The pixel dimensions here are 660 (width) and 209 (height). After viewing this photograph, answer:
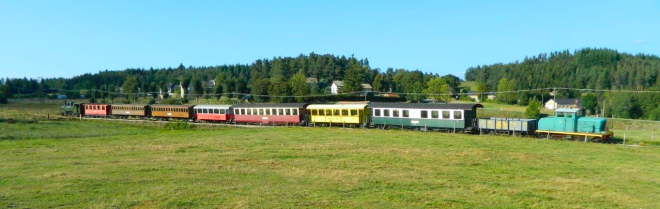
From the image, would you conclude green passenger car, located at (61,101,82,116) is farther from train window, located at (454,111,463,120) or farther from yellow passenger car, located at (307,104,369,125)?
train window, located at (454,111,463,120)

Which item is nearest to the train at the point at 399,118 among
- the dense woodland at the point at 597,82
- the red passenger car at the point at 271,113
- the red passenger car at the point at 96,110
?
the red passenger car at the point at 271,113

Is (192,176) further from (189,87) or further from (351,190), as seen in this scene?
(189,87)

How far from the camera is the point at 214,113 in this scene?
60.5 meters

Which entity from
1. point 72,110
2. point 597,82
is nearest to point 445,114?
point 72,110

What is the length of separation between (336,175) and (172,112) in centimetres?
5136

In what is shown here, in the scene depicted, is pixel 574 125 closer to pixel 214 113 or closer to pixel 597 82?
pixel 214 113

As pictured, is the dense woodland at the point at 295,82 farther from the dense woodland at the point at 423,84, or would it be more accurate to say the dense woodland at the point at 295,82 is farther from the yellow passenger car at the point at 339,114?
the yellow passenger car at the point at 339,114

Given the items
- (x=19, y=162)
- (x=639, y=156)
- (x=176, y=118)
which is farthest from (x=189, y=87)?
(x=639, y=156)

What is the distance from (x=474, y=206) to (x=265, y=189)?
7.71 m

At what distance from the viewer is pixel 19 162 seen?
990 inches

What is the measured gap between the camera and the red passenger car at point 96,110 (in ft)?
249

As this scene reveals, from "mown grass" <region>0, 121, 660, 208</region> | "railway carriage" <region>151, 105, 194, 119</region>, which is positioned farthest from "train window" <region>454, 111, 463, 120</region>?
"railway carriage" <region>151, 105, 194, 119</region>

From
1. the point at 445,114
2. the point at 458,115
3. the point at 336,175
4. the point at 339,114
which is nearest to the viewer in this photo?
the point at 336,175

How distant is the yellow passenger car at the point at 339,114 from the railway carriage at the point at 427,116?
43.7 inches
